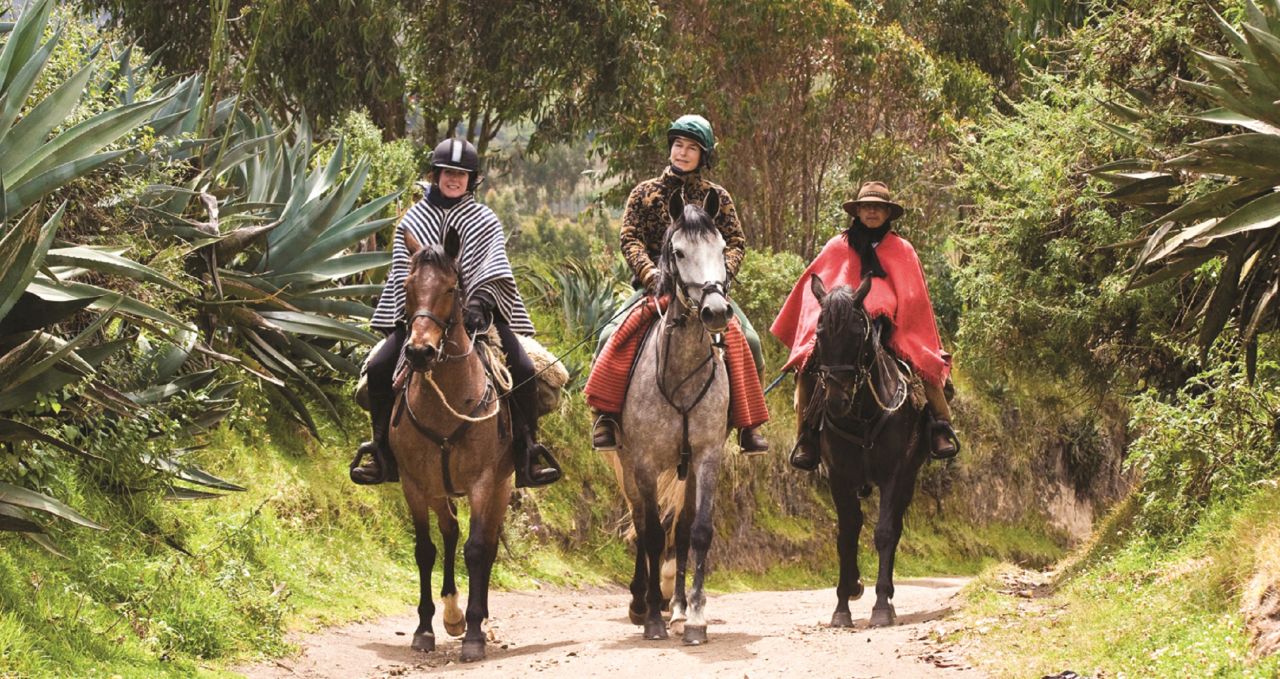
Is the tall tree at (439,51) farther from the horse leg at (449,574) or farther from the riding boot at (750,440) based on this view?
the horse leg at (449,574)

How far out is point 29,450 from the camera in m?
8.95

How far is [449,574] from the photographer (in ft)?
33.7

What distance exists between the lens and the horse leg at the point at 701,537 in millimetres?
9695

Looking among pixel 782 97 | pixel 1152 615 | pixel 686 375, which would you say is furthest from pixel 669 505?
pixel 782 97

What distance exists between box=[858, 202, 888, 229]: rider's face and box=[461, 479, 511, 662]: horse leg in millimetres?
3665

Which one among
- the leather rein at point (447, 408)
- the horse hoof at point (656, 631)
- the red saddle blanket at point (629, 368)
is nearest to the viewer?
the leather rein at point (447, 408)

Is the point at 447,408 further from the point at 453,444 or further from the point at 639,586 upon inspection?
the point at 639,586

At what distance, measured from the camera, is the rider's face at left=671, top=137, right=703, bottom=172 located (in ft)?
36.3

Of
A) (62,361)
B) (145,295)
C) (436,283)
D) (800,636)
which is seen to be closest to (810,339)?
(800,636)

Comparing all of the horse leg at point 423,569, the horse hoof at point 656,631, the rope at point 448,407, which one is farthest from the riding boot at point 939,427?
the horse leg at point 423,569

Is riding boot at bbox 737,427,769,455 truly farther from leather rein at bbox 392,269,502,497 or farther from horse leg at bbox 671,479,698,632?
leather rein at bbox 392,269,502,497

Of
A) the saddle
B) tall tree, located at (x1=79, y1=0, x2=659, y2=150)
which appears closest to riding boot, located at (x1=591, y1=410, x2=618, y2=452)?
the saddle

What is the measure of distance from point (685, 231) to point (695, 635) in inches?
96.5

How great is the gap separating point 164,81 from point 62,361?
7.23 metres
